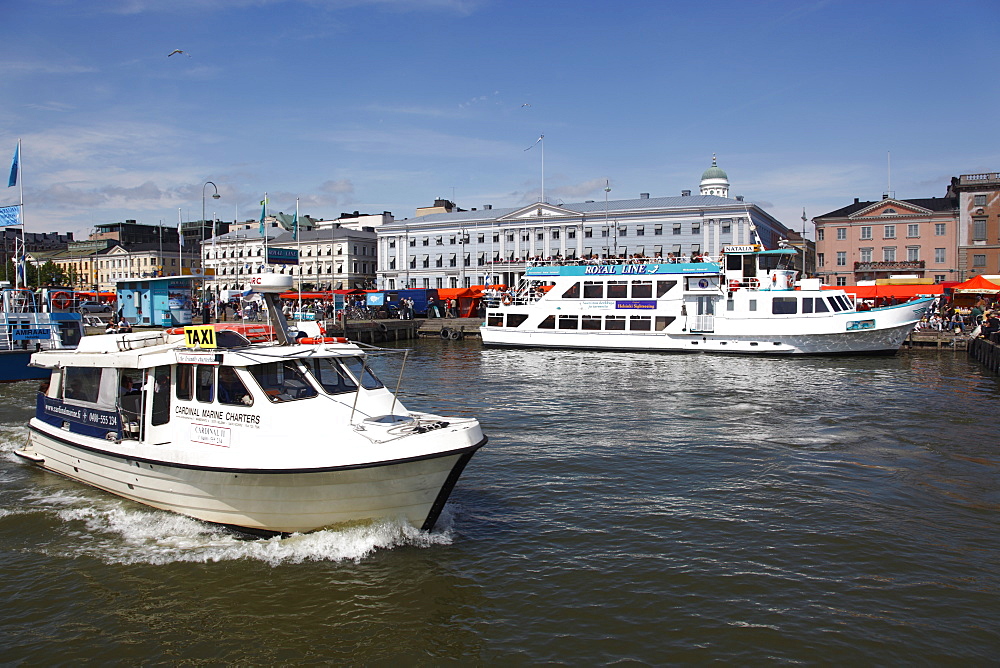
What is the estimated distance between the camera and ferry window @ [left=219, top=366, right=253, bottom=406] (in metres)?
11.8

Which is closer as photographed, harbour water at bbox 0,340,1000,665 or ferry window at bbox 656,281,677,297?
harbour water at bbox 0,340,1000,665

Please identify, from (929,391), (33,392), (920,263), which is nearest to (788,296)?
(929,391)

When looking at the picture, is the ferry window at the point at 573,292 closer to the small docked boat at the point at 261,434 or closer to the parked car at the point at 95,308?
the small docked boat at the point at 261,434

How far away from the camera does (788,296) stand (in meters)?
40.7

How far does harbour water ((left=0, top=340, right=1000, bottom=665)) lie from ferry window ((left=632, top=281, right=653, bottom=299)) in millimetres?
26127

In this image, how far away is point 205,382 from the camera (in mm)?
12164

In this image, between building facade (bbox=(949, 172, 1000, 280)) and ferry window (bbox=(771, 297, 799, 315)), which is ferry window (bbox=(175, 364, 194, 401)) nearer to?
ferry window (bbox=(771, 297, 799, 315))

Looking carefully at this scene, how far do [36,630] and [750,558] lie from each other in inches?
420

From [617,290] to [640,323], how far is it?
8.98ft

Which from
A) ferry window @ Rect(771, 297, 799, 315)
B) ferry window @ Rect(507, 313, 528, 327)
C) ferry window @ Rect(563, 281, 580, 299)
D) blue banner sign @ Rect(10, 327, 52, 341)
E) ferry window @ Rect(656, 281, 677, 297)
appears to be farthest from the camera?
ferry window @ Rect(507, 313, 528, 327)

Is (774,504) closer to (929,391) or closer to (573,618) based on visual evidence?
(573,618)

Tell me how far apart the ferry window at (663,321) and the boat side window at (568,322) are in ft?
17.9

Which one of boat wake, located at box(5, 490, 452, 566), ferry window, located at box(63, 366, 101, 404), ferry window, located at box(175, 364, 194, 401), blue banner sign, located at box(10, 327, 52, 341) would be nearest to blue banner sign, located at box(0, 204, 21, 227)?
blue banner sign, located at box(10, 327, 52, 341)

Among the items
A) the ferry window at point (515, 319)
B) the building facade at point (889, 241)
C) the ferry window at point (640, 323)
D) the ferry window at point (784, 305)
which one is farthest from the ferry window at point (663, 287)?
the building facade at point (889, 241)
